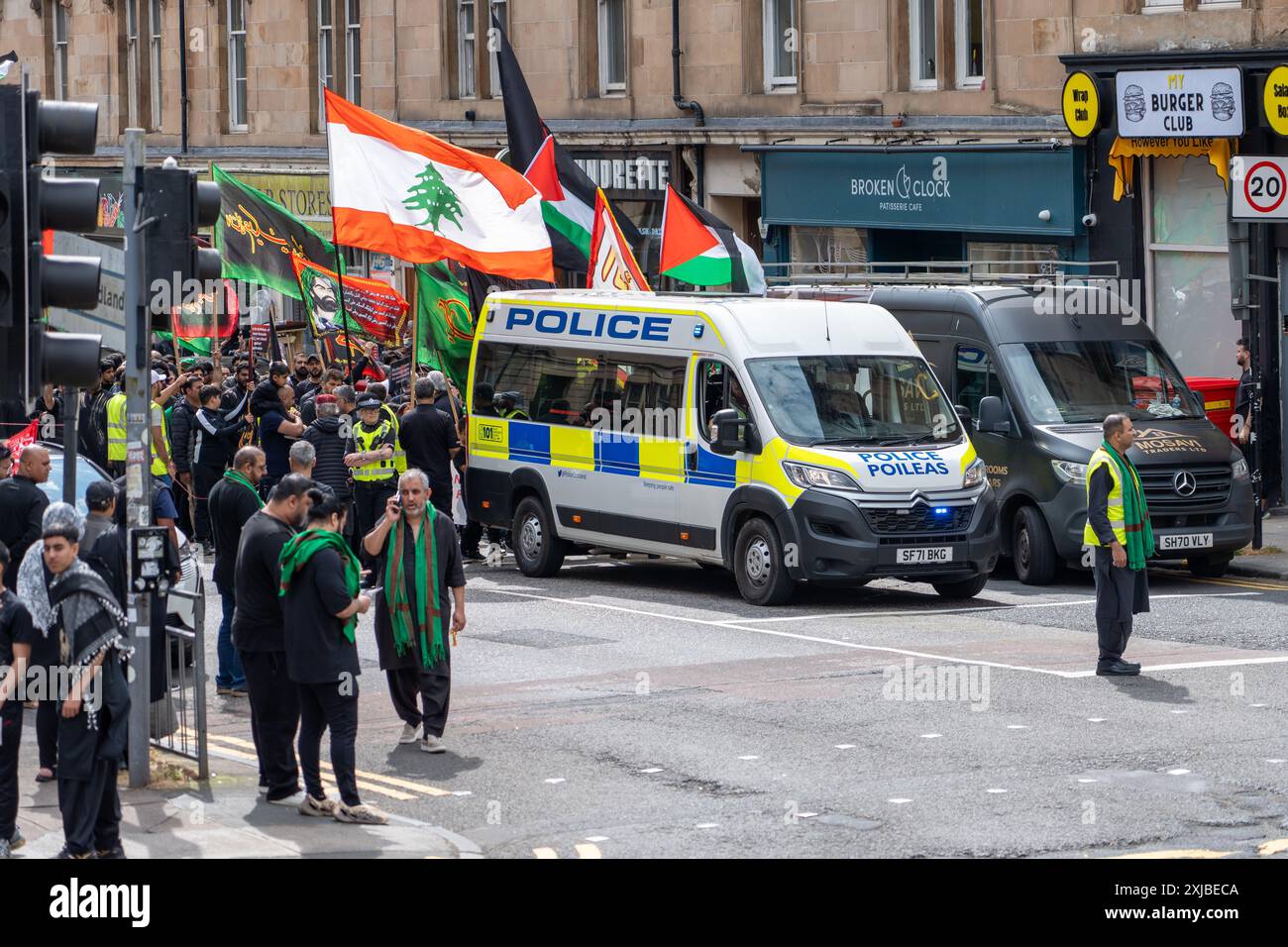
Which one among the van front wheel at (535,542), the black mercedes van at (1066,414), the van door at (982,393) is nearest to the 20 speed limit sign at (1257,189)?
the black mercedes van at (1066,414)

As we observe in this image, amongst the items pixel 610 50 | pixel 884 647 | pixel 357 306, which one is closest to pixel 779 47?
pixel 610 50

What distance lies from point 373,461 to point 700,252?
6394mm

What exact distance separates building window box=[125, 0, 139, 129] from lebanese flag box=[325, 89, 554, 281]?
1023 inches

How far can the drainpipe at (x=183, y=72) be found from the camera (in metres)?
44.0

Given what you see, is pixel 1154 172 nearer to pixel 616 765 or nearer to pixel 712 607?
pixel 712 607

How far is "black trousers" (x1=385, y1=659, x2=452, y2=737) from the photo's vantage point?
12695 millimetres

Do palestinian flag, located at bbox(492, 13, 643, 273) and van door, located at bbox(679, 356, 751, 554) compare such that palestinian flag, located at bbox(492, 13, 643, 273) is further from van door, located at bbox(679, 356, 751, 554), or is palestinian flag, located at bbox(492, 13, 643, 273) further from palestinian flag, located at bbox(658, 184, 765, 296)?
van door, located at bbox(679, 356, 751, 554)

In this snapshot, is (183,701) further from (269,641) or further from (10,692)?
(10,692)

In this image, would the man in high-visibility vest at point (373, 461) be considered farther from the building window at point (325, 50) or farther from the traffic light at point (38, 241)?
the building window at point (325, 50)

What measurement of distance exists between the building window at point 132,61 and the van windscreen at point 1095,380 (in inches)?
1214

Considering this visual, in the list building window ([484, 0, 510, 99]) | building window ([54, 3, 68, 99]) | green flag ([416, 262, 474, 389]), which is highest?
building window ([54, 3, 68, 99])

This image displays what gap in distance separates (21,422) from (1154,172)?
1298 centimetres

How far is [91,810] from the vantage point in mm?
9836

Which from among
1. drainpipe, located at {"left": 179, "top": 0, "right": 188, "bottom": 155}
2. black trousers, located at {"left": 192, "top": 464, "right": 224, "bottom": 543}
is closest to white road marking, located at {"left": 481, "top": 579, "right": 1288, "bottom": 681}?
black trousers, located at {"left": 192, "top": 464, "right": 224, "bottom": 543}
